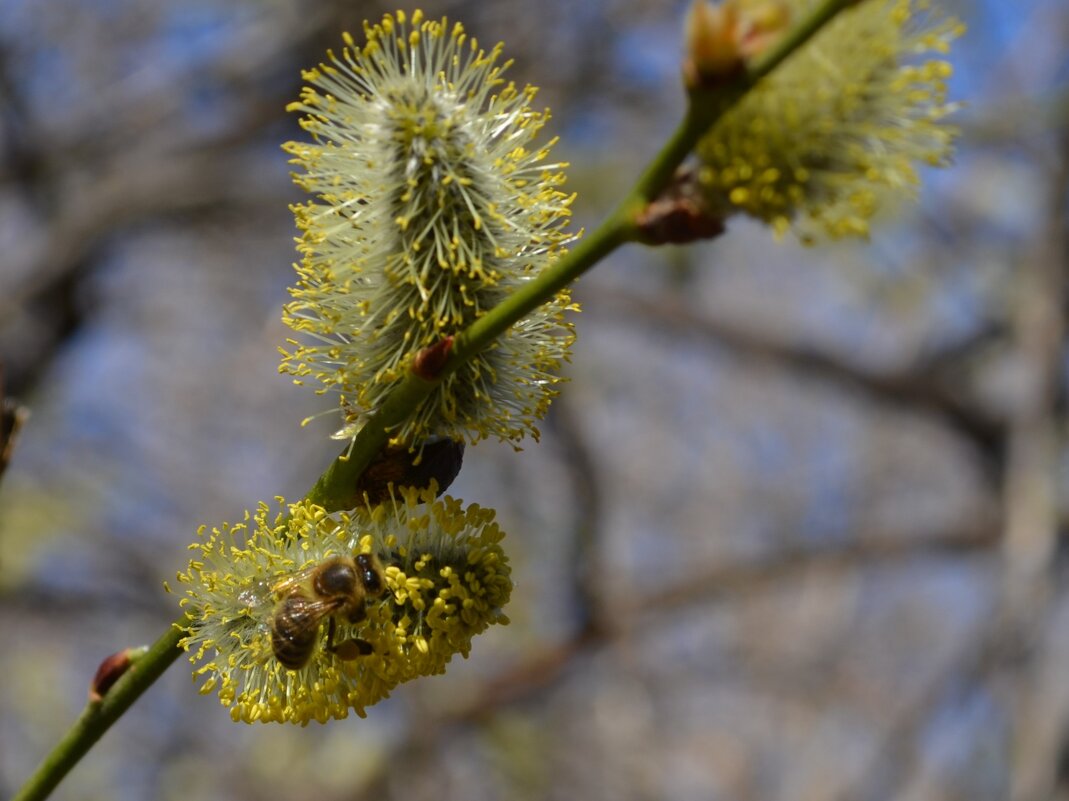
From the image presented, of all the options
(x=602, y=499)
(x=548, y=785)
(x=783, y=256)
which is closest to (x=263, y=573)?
(x=602, y=499)

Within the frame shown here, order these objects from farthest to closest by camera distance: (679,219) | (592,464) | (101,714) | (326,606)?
1. (592,464)
2. (101,714)
3. (326,606)
4. (679,219)

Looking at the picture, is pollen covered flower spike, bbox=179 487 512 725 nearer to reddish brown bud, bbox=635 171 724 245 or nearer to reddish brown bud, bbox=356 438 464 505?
reddish brown bud, bbox=356 438 464 505

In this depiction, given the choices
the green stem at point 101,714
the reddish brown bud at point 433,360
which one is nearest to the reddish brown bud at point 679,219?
the reddish brown bud at point 433,360

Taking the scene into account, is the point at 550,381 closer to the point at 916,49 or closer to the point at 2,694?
the point at 916,49

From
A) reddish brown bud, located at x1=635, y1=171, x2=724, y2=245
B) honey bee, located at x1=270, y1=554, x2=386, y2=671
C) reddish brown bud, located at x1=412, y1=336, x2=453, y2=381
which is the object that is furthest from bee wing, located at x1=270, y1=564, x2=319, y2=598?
reddish brown bud, located at x1=635, y1=171, x2=724, y2=245

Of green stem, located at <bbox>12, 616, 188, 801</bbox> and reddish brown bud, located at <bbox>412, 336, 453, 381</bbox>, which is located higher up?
reddish brown bud, located at <bbox>412, 336, 453, 381</bbox>

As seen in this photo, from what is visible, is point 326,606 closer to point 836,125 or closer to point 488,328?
point 488,328

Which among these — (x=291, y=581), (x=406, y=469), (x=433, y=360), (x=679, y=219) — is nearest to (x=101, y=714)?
(x=291, y=581)
